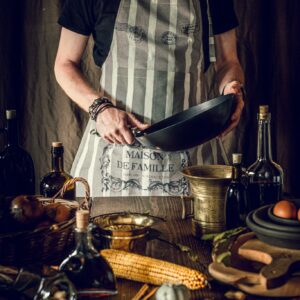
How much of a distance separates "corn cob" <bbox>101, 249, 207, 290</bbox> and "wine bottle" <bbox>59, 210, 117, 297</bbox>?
86 mm

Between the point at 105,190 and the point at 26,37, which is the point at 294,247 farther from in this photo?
the point at 26,37

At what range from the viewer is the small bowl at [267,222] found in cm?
117

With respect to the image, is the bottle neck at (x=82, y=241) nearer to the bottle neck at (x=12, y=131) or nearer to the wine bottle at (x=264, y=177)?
the wine bottle at (x=264, y=177)

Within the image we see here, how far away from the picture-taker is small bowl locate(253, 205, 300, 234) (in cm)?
117

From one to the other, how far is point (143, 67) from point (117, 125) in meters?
0.43

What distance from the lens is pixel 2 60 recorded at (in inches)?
104

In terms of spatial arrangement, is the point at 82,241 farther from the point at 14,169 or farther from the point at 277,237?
the point at 14,169

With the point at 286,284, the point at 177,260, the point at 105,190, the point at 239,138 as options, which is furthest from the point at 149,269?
the point at 239,138

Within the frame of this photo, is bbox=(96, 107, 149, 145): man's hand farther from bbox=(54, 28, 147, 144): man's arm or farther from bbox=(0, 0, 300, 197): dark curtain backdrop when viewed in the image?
bbox=(0, 0, 300, 197): dark curtain backdrop

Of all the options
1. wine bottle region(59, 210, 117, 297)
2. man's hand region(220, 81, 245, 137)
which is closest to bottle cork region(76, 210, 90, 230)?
wine bottle region(59, 210, 117, 297)

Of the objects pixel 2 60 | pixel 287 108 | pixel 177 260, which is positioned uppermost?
pixel 2 60

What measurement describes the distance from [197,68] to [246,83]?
54 centimetres

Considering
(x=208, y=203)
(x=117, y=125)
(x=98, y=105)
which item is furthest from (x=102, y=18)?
(x=208, y=203)

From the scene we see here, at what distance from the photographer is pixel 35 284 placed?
3.35ft
